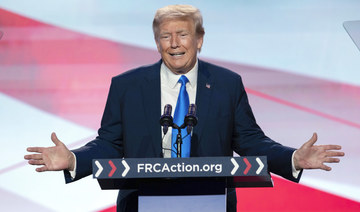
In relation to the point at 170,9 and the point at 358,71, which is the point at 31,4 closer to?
the point at 170,9

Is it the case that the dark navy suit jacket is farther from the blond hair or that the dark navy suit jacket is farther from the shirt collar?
the blond hair

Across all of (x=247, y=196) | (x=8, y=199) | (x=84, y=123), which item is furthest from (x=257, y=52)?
(x=8, y=199)

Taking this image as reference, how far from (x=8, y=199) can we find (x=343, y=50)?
250 cm

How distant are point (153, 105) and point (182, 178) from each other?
0.60m

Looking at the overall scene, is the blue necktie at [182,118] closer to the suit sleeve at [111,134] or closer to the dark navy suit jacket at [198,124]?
the dark navy suit jacket at [198,124]

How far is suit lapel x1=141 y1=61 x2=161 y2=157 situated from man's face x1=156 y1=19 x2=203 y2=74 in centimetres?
10

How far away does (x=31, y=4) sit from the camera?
15.1 feet

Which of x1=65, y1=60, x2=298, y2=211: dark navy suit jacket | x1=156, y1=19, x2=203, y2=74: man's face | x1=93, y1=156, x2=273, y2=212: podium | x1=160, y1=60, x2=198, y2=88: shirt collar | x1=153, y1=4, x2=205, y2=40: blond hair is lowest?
x1=93, y1=156, x2=273, y2=212: podium

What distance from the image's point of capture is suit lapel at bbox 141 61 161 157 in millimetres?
2744

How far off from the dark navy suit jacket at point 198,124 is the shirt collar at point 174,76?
0.10 ft

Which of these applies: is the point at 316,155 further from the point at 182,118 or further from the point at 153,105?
the point at 153,105

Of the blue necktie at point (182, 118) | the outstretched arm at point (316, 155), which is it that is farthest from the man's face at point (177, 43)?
the outstretched arm at point (316, 155)

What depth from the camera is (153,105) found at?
2832 mm

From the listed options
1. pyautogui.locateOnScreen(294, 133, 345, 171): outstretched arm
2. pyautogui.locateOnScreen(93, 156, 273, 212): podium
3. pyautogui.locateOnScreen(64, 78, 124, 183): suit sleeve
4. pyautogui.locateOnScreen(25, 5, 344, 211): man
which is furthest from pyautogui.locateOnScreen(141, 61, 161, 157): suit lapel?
pyautogui.locateOnScreen(294, 133, 345, 171): outstretched arm
